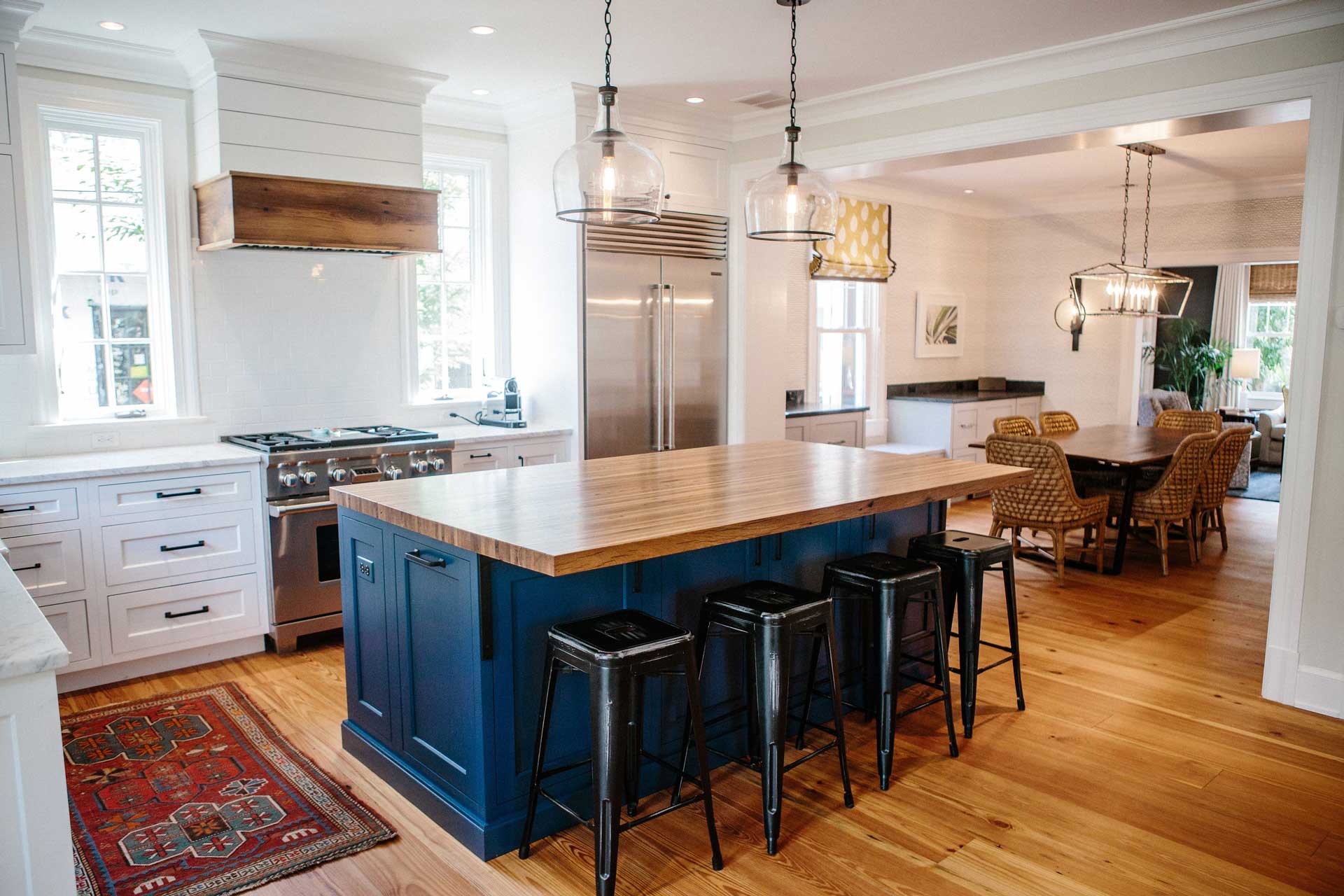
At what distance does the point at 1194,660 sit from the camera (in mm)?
4238

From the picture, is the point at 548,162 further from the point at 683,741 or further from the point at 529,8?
the point at 683,741

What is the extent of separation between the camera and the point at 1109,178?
7824mm

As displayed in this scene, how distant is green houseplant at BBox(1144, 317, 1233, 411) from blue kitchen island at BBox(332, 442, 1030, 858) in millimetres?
7969

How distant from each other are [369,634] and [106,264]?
2.57 metres

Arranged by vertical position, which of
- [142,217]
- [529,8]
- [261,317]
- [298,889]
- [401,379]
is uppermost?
[529,8]

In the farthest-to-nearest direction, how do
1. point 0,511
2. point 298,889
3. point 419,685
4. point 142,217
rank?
point 142,217, point 0,511, point 419,685, point 298,889

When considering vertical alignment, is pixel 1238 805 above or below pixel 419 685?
below

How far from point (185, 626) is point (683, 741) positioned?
243cm

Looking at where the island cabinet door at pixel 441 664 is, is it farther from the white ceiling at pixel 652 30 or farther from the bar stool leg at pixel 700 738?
the white ceiling at pixel 652 30

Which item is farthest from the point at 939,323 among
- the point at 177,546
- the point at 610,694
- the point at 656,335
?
the point at 610,694

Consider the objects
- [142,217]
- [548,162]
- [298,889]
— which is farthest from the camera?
[548,162]

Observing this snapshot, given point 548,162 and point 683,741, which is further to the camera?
point 548,162

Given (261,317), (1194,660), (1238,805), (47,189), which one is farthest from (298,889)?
(1194,660)

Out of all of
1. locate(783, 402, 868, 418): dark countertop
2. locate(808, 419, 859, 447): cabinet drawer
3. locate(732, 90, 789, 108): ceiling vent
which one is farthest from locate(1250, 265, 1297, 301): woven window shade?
locate(732, 90, 789, 108): ceiling vent
